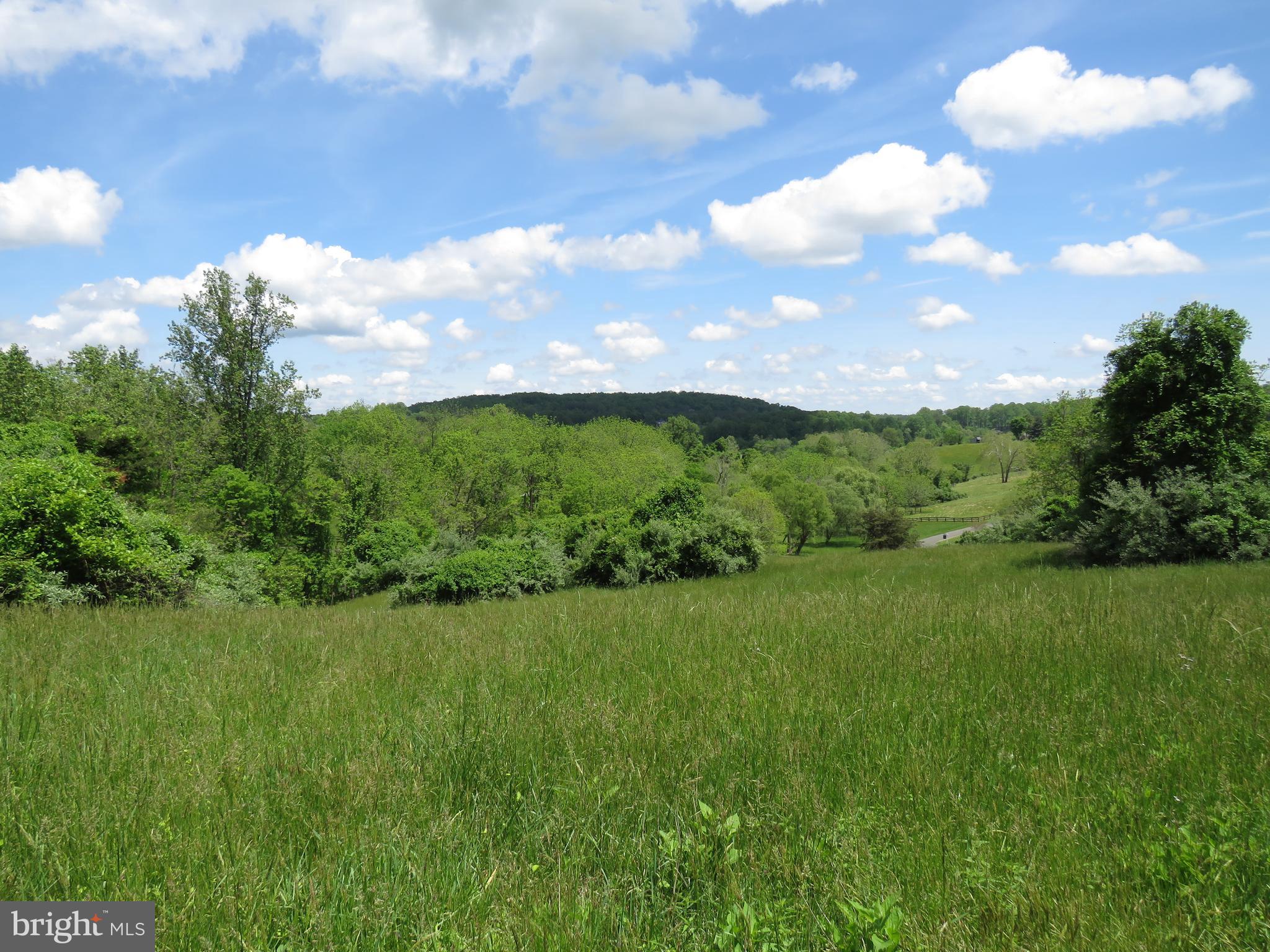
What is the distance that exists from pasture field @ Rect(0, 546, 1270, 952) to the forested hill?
115m

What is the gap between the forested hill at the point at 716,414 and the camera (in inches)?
5551

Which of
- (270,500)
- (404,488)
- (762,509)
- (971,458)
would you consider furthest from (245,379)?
(971,458)

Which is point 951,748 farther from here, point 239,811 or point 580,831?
point 239,811

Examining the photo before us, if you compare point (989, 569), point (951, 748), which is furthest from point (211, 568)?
point (989, 569)

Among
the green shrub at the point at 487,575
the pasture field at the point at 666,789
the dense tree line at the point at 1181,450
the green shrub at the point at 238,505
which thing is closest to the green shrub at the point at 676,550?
the green shrub at the point at 487,575

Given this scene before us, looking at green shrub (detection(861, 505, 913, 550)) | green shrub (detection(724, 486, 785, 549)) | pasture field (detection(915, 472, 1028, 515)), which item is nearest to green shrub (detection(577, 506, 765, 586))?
green shrub (detection(861, 505, 913, 550))

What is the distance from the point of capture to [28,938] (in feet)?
7.46

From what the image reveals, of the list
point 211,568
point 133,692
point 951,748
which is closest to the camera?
point 951,748

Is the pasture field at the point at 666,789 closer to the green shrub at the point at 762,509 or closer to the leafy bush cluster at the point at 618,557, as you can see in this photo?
the leafy bush cluster at the point at 618,557

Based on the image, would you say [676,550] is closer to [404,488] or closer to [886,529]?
[886,529]

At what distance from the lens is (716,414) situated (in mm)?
179750

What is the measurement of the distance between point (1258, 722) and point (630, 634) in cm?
475

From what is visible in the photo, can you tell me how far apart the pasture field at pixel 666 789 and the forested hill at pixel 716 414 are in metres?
115

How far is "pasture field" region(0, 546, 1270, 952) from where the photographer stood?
93.1 inches
